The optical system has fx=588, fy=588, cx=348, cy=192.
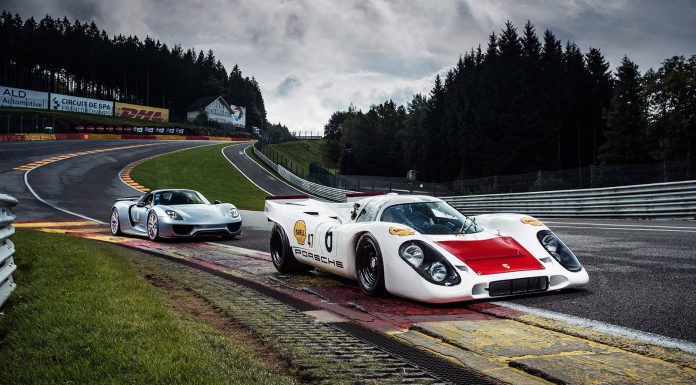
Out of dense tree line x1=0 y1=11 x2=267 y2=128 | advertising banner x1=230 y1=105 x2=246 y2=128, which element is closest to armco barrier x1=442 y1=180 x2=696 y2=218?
dense tree line x1=0 y1=11 x2=267 y2=128

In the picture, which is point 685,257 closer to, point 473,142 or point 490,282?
point 490,282

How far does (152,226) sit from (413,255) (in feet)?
30.5

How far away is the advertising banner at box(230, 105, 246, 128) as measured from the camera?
479 ft

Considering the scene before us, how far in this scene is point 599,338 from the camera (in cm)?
398

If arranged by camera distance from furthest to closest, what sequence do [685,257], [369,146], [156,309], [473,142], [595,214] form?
[369,146]
[473,142]
[595,214]
[685,257]
[156,309]

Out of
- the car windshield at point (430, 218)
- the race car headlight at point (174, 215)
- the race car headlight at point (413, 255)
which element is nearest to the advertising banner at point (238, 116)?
the race car headlight at point (174, 215)

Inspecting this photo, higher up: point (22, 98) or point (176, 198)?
point (22, 98)

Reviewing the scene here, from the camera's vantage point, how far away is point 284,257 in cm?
792

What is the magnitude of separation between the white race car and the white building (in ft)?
420

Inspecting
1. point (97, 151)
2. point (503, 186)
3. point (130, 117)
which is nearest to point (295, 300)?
point (503, 186)

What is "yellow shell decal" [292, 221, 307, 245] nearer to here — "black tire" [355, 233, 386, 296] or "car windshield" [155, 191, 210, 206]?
"black tire" [355, 233, 386, 296]

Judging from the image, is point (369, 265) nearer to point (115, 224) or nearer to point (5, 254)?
point (5, 254)

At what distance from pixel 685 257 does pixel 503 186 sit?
19.1 meters

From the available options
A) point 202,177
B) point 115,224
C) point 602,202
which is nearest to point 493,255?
point 115,224
